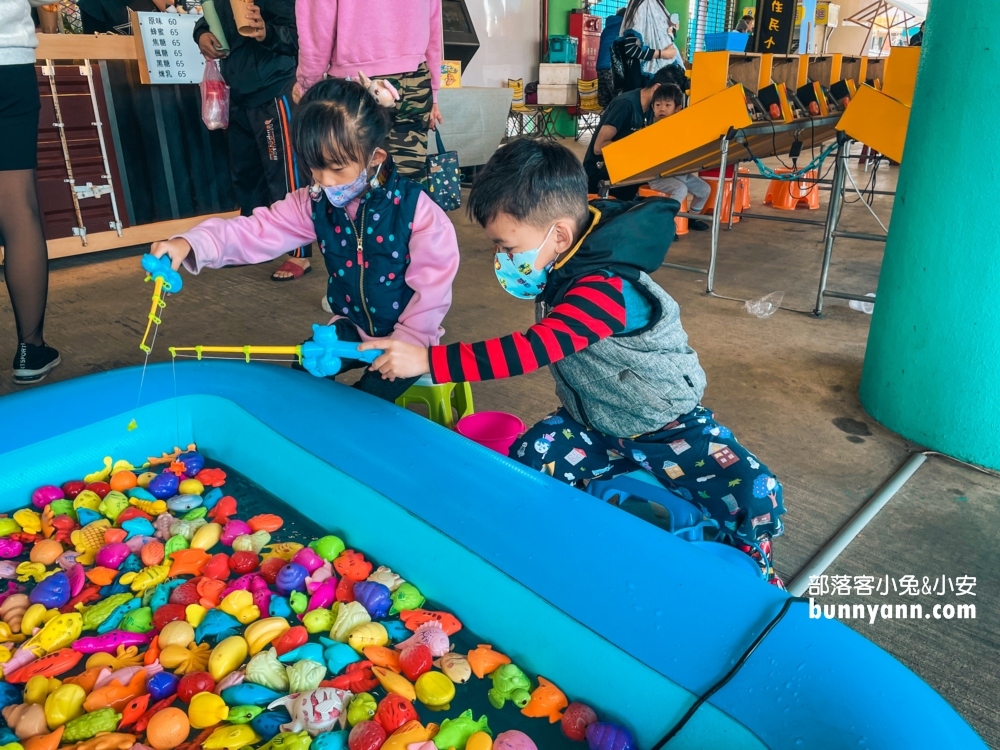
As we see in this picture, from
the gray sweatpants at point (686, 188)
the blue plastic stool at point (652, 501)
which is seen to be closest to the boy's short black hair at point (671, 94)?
the gray sweatpants at point (686, 188)

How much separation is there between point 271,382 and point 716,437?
84 centimetres

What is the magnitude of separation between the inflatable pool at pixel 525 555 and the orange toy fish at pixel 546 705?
0.02 metres

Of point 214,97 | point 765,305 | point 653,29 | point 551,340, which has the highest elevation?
point 653,29

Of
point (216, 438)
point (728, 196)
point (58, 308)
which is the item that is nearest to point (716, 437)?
point (216, 438)

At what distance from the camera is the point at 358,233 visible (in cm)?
155

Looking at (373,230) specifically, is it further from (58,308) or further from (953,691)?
(58,308)

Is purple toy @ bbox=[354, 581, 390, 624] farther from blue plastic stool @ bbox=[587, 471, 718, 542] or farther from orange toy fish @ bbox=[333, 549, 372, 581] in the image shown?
blue plastic stool @ bbox=[587, 471, 718, 542]

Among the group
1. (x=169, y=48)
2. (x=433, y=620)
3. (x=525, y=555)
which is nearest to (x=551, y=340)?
(x=525, y=555)

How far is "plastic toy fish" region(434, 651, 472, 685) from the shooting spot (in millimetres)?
981

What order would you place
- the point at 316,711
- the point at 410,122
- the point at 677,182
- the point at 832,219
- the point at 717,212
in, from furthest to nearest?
the point at 677,182 < the point at 717,212 < the point at 832,219 < the point at 410,122 < the point at 316,711

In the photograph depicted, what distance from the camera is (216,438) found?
1.52 meters

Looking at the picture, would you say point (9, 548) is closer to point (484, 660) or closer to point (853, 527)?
point (484, 660)

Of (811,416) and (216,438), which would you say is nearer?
(216,438)

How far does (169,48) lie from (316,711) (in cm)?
327
